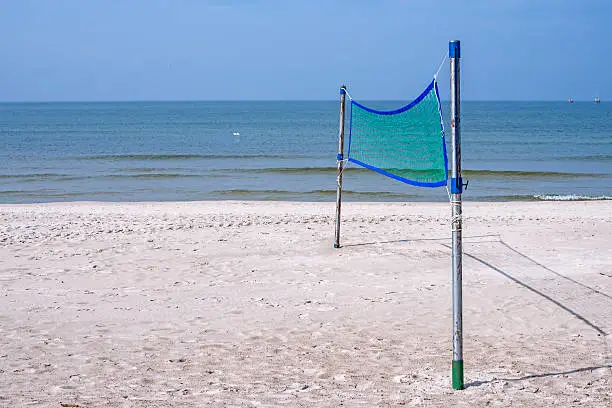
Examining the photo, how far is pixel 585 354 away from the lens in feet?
17.4

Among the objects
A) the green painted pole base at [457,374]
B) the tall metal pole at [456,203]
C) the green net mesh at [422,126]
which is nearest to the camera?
the tall metal pole at [456,203]

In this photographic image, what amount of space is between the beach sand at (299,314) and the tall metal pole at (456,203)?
0.23m

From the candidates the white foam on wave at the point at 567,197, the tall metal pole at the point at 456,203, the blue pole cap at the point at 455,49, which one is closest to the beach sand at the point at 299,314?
the tall metal pole at the point at 456,203

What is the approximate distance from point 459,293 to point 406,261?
4.17 m

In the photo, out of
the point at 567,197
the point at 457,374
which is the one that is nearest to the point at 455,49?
the point at 457,374

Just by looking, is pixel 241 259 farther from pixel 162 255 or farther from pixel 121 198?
pixel 121 198

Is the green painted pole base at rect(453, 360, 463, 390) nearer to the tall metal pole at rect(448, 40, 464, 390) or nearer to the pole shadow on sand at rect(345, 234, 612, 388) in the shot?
the tall metal pole at rect(448, 40, 464, 390)

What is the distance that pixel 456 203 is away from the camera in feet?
14.5

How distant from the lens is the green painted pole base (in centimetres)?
456

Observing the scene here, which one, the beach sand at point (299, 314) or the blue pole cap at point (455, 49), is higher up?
the blue pole cap at point (455, 49)

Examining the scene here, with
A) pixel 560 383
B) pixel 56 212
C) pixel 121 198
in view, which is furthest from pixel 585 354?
pixel 121 198

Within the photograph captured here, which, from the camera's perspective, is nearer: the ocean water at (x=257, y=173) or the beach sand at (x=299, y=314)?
the beach sand at (x=299, y=314)

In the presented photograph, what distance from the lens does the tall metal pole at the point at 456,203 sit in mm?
4227

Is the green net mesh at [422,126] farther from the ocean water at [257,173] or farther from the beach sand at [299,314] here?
the ocean water at [257,173]
